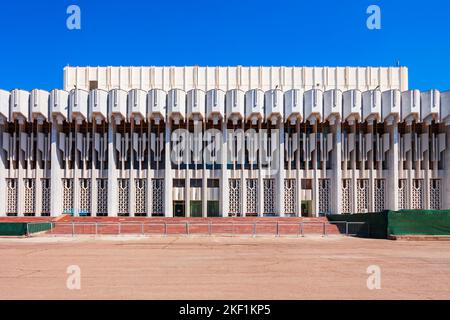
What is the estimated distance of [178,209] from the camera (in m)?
46.4

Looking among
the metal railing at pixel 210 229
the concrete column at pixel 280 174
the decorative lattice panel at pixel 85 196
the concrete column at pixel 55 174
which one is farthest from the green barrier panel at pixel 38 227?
the concrete column at pixel 280 174

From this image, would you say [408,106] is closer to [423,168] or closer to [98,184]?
[423,168]

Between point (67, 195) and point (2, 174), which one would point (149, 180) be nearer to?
point (67, 195)

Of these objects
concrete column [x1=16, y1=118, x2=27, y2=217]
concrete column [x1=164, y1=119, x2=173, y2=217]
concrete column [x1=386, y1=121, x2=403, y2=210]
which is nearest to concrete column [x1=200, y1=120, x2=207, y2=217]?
concrete column [x1=164, y1=119, x2=173, y2=217]

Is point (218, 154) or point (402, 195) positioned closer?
point (218, 154)

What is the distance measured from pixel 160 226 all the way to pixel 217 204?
13.1 m

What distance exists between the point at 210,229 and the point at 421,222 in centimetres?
1439

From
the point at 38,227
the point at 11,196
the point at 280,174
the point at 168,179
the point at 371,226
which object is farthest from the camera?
the point at 11,196

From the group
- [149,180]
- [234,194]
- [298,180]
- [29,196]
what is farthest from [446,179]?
[29,196]

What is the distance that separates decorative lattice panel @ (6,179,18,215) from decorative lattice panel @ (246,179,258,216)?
25.0 metres

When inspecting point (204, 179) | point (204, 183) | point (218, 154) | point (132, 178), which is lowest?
→ point (204, 183)

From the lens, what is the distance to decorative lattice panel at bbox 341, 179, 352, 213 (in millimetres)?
45787

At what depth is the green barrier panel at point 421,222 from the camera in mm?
27062
